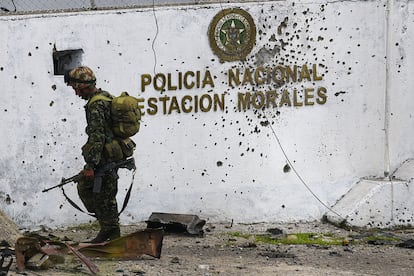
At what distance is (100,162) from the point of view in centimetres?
649

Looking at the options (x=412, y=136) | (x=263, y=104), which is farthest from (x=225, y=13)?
(x=412, y=136)

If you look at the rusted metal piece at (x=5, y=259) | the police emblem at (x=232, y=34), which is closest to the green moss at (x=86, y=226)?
the rusted metal piece at (x=5, y=259)

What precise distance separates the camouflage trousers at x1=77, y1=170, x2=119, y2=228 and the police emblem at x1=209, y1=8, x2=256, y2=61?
2.12 m

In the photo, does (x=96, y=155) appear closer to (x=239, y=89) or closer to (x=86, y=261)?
(x=86, y=261)

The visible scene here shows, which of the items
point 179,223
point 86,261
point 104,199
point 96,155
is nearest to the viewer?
point 86,261

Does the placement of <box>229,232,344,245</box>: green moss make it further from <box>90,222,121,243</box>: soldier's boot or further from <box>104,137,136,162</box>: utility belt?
<box>104,137,136,162</box>: utility belt

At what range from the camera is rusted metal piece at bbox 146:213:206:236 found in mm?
7402

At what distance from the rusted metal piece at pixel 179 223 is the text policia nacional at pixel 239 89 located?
114 cm

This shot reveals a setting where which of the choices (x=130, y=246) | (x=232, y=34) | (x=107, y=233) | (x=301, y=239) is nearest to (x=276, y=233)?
(x=301, y=239)

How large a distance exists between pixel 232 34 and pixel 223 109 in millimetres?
812

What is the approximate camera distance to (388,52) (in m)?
7.91

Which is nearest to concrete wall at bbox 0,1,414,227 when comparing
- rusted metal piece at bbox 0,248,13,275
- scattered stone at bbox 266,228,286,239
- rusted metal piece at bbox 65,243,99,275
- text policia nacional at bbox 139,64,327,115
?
text policia nacional at bbox 139,64,327,115

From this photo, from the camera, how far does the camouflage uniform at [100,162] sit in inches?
249

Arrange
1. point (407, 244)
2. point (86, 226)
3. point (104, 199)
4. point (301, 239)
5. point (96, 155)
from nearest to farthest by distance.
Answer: point (96, 155) < point (104, 199) < point (407, 244) < point (301, 239) < point (86, 226)
